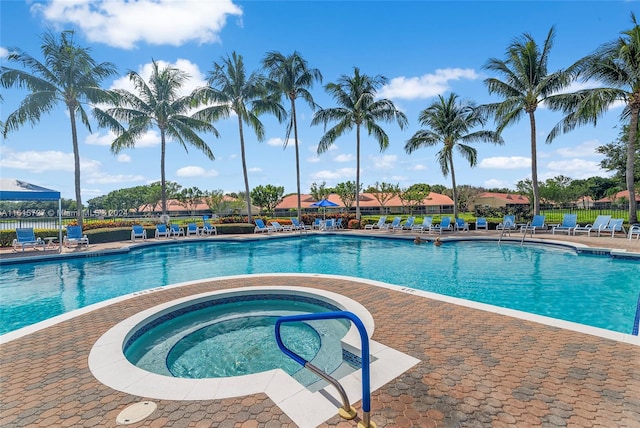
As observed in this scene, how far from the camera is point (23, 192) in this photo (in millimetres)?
13352

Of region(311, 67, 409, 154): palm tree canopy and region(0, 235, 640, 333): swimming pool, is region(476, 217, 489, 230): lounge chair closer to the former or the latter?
region(0, 235, 640, 333): swimming pool

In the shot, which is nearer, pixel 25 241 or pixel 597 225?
pixel 25 241

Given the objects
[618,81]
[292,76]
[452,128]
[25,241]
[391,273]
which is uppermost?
[292,76]

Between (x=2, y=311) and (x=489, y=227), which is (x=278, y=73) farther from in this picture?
(x=2, y=311)

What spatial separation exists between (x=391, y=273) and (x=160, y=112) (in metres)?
20.6

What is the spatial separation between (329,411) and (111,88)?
23.6m

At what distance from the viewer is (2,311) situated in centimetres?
701

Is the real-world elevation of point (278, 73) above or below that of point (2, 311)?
above

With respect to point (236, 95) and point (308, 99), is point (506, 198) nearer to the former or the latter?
point (308, 99)

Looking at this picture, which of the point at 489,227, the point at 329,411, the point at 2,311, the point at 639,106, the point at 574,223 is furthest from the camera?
the point at 489,227

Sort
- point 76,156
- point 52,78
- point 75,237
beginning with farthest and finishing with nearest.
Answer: point 76,156 < point 52,78 < point 75,237

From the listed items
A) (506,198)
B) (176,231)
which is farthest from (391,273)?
(506,198)

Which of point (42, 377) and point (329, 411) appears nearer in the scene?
point (329, 411)

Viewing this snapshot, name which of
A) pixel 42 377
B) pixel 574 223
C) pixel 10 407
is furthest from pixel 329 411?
pixel 574 223
